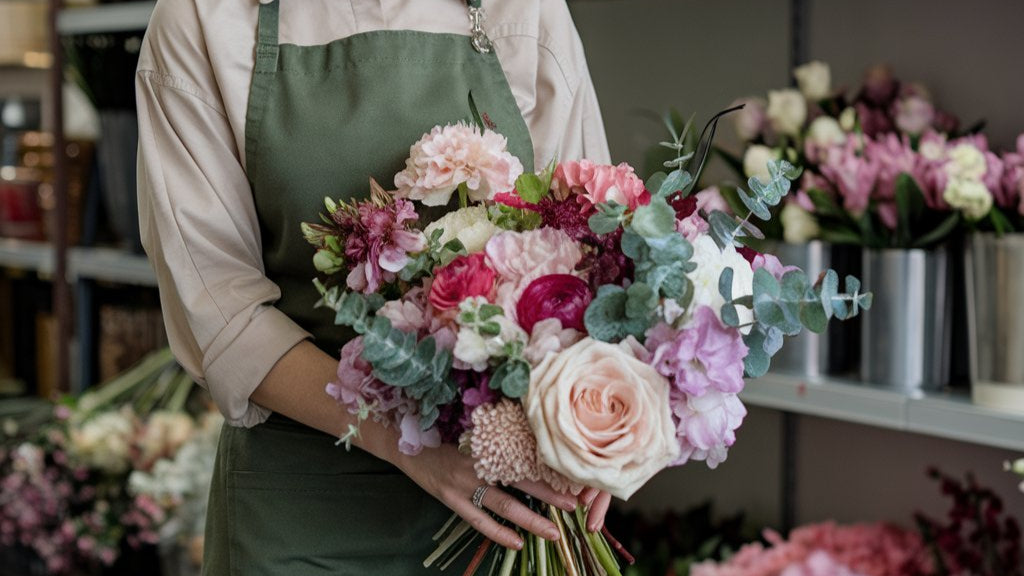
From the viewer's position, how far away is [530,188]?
0.92m

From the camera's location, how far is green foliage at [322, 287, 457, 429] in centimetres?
80

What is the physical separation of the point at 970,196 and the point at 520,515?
83 centimetres

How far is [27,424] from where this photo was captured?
260 cm

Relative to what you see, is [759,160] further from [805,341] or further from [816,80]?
[805,341]

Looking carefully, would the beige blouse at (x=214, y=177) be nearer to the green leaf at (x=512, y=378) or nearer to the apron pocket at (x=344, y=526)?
the apron pocket at (x=344, y=526)

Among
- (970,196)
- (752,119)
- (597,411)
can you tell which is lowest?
(597,411)

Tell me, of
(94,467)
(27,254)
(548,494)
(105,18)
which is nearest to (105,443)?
(94,467)

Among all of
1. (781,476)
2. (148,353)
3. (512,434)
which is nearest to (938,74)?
(781,476)

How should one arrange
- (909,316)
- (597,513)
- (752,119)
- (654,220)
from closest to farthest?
(654,220)
(597,513)
(909,316)
(752,119)

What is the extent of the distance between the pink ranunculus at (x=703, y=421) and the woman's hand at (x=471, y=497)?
0.37 ft

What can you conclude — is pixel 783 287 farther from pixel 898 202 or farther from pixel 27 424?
pixel 27 424

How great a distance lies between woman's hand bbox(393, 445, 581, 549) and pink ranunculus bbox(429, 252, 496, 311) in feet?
0.52

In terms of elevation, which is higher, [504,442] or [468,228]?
[468,228]

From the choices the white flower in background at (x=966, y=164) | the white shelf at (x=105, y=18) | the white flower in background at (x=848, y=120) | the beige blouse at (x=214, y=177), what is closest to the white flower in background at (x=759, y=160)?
the white flower in background at (x=848, y=120)
